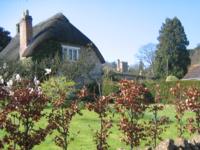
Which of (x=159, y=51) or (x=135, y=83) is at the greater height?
(x=159, y=51)

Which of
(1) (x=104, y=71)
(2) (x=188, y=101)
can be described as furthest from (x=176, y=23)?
(2) (x=188, y=101)

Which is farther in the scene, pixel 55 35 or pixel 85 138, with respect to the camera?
pixel 55 35

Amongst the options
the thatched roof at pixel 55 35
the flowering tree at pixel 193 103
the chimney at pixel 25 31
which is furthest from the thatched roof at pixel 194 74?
the flowering tree at pixel 193 103

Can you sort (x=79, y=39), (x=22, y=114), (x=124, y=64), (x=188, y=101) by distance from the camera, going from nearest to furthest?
(x=22, y=114) → (x=188, y=101) → (x=79, y=39) → (x=124, y=64)

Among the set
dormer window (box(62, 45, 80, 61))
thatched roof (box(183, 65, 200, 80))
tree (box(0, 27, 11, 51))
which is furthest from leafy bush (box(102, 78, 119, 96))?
tree (box(0, 27, 11, 51))

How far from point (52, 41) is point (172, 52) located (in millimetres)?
22848

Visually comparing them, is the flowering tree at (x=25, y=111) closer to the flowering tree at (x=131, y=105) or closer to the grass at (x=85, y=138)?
the flowering tree at (x=131, y=105)

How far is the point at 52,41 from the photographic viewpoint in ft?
135

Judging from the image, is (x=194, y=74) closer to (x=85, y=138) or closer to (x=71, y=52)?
(x=71, y=52)

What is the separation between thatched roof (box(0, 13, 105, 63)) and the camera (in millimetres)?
41291

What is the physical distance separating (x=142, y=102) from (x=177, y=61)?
167ft

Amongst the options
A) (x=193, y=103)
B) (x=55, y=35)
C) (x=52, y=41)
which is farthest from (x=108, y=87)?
(x=193, y=103)

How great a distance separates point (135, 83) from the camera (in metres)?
9.20

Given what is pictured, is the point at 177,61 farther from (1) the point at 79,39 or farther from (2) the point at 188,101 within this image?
(2) the point at 188,101
